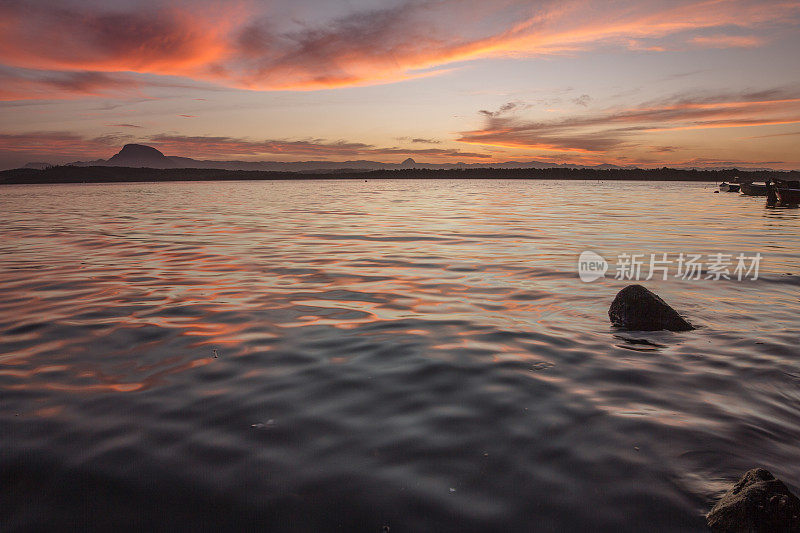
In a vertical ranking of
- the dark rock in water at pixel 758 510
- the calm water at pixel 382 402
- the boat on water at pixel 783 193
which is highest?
the boat on water at pixel 783 193

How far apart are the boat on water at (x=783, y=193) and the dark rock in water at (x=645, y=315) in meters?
41.3

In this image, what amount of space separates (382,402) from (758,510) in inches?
123

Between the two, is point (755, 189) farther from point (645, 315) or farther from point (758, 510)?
point (758, 510)

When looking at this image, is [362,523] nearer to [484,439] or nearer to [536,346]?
[484,439]

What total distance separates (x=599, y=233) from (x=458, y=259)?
9167mm

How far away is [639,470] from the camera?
3926mm

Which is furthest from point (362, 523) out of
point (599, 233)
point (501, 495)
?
point (599, 233)

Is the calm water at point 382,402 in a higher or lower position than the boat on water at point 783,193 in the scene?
lower
